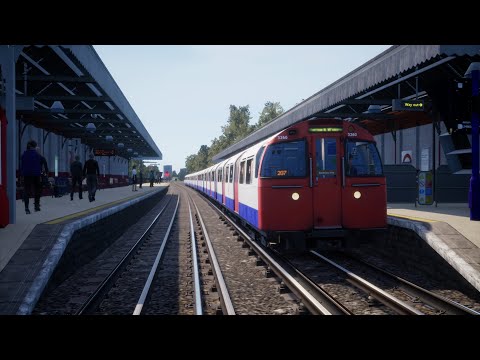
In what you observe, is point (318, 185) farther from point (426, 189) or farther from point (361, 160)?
point (426, 189)

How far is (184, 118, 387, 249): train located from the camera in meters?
8.77

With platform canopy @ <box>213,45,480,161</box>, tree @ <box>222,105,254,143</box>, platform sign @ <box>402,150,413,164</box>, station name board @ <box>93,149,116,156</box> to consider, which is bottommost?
platform sign @ <box>402,150,413,164</box>

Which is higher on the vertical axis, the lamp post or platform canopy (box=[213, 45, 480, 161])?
platform canopy (box=[213, 45, 480, 161])

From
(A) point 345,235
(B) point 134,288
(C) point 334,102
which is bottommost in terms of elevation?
(B) point 134,288

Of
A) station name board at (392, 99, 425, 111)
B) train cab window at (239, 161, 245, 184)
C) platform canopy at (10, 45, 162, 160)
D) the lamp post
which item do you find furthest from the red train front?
platform canopy at (10, 45, 162, 160)

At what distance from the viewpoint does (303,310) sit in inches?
235

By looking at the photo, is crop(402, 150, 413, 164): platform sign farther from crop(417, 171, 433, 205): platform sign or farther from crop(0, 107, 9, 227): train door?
crop(0, 107, 9, 227): train door

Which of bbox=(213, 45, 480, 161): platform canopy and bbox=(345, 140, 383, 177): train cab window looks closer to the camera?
bbox=(345, 140, 383, 177): train cab window

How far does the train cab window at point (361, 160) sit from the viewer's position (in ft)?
29.5

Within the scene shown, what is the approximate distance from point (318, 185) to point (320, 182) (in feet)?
0.24
